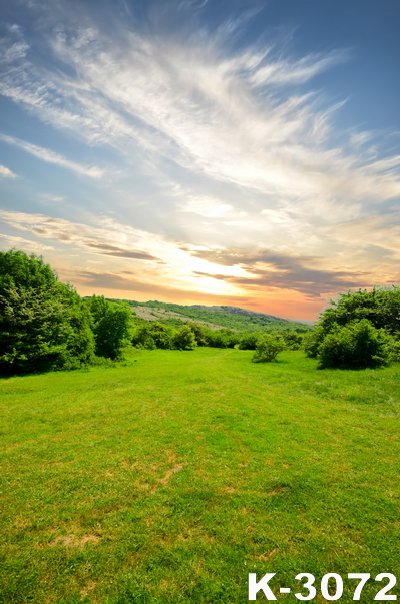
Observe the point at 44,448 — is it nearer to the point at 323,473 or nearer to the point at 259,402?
the point at 323,473

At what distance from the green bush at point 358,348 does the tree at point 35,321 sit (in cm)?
3623

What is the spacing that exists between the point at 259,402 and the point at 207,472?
477 inches

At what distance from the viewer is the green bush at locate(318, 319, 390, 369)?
35.2 meters

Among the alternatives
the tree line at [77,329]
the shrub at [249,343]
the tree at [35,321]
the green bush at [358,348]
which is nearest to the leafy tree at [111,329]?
the tree line at [77,329]

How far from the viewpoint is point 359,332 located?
3594 cm

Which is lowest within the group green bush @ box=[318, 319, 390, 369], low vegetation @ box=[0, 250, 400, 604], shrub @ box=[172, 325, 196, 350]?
shrub @ box=[172, 325, 196, 350]

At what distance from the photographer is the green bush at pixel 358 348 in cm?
3525

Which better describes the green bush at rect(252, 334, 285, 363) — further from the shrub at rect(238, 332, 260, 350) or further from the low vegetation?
the shrub at rect(238, 332, 260, 350)

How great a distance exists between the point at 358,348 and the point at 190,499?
32.5 meters

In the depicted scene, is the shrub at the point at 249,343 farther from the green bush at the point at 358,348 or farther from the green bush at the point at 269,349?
the green bush at the point at 358,348

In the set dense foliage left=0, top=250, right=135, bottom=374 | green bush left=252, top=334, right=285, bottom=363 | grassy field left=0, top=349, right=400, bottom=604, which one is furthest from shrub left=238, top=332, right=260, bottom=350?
grassy field left=0, top=349, right=400, bottom=604

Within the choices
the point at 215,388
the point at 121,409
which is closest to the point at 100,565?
the point at 121,409

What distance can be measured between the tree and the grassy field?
1571 centimetres

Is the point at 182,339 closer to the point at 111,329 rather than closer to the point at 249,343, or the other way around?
the point at 249,343
